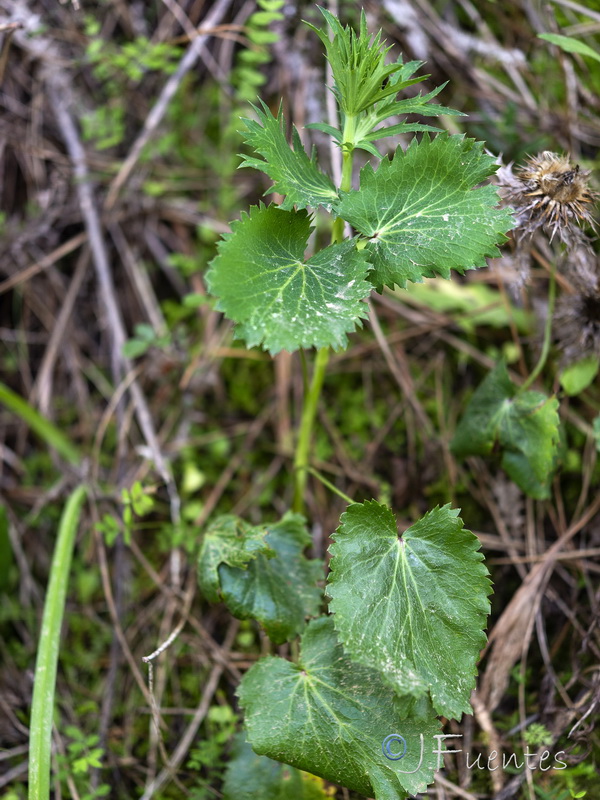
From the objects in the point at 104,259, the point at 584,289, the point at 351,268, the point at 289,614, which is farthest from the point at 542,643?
the point at 104,259

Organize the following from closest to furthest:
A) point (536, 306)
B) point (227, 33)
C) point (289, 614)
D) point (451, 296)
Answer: point (289, 614)
point (536, 306)
point (451, 296)
point (227, 33)

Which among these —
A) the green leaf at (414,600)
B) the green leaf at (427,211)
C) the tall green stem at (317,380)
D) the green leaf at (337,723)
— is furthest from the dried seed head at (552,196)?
the green leaf at (337,723)

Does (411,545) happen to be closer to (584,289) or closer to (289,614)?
(289,614)

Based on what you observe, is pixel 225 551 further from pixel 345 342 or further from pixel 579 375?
pixel 579 375

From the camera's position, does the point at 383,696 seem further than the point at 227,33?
No

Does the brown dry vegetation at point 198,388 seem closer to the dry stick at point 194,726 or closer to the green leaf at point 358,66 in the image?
the dry stick at point 194,726
